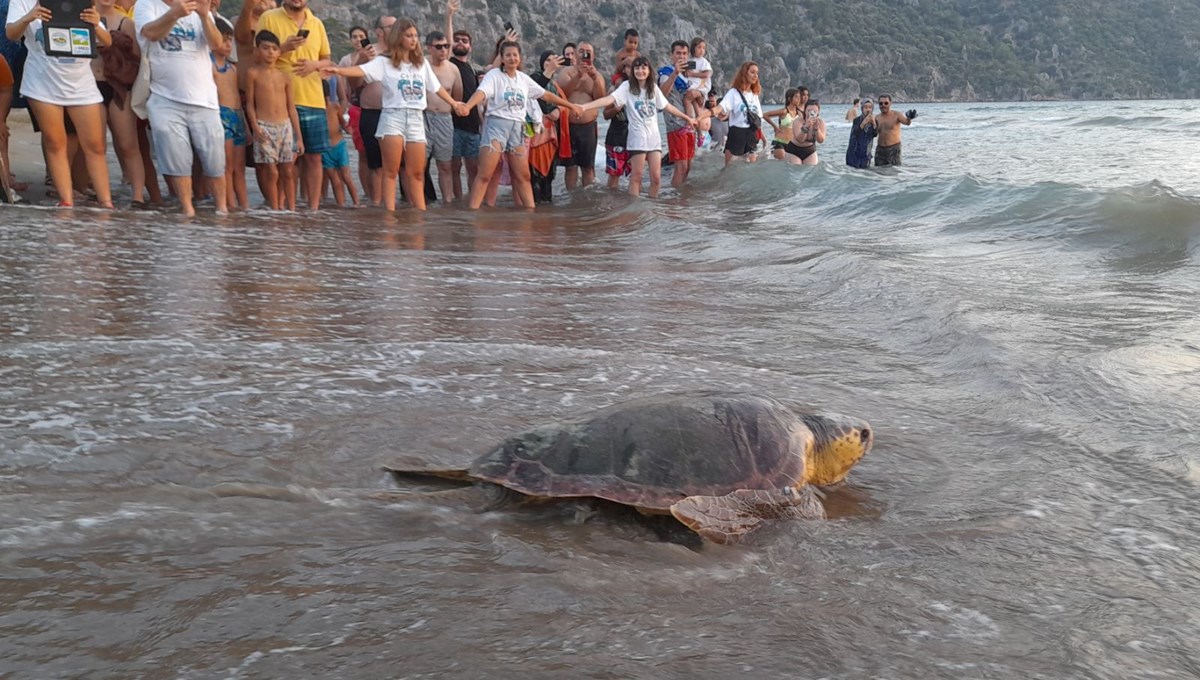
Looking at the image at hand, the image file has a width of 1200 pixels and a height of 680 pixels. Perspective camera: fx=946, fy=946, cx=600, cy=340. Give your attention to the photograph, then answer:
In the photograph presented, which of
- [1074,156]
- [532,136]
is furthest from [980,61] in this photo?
[532,136]

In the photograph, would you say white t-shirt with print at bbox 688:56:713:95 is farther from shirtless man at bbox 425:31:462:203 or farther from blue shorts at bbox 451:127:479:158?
shirtless man at bbox 425:31:462:203

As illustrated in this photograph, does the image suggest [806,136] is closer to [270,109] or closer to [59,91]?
[270,109]

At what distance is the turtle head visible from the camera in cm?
295

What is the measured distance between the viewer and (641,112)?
11.7m

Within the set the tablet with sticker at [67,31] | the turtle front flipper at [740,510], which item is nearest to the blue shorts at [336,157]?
the tablet with sticker at [67,31]

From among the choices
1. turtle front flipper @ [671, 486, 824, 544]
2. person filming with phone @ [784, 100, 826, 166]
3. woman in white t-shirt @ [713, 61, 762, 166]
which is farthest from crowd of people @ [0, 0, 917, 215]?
turtle front flipper @ [671, 486, 824, 544]

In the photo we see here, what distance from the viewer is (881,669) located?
1.96 m

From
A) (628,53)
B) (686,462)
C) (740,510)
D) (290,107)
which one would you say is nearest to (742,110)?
(628,53)

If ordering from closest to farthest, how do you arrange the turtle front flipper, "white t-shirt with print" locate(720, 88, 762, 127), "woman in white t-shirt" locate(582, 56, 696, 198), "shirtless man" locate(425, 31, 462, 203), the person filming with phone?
the turtle front flipper
"shirtless man" locate(425, 31, 462, 203)
"woman in white t-shirt" locate(582, 56, 696, 198)
"white t-shirt with print" locate(720, 88, 762, 127)
the person filming with phone

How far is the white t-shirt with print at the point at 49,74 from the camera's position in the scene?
724 cm

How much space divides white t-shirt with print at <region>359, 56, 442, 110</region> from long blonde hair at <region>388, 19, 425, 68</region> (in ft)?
0.14

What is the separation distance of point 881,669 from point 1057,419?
2.04 m

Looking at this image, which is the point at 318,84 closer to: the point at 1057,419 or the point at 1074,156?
the point at 1057,419

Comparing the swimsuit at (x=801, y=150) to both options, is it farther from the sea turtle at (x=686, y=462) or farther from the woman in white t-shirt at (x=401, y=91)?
the sea turtle at (x=686, y=462)
